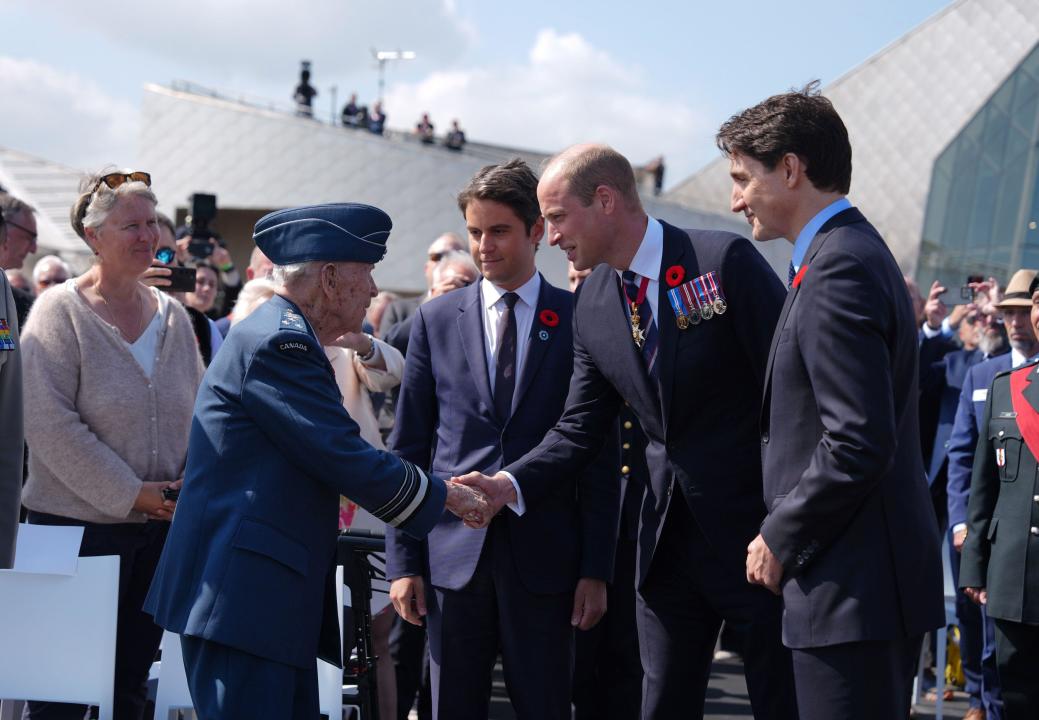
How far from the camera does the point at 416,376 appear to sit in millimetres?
3699

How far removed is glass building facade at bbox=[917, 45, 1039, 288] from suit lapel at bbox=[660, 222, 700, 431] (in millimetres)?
21499

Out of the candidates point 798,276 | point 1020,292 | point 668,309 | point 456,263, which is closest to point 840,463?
point 798,276

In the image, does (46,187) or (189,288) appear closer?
(189,288)

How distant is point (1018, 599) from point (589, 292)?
2.14m

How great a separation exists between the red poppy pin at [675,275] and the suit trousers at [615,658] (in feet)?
5.02

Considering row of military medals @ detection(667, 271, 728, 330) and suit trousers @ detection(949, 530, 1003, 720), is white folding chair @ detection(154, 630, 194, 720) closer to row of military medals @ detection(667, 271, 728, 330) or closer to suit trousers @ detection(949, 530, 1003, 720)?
row of military medals @ detection(667, 271, 728, 330)

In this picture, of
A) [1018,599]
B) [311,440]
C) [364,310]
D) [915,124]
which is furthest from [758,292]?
[915,124]

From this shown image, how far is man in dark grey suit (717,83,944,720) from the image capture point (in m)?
2.50

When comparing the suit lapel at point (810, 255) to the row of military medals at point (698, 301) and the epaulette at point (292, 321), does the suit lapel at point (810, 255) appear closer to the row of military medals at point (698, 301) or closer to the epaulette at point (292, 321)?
the row of military medals at point (698, 301)

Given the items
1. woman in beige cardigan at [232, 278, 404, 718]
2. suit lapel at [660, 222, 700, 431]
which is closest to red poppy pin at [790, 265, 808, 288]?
suit lapel at [660, 222, 700, 431]

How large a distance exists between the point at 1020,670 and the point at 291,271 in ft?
10.3

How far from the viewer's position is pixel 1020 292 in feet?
19.2

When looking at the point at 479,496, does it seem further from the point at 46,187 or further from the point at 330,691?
the point at 46,187

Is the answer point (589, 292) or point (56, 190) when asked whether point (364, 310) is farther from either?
point (56, 190)
